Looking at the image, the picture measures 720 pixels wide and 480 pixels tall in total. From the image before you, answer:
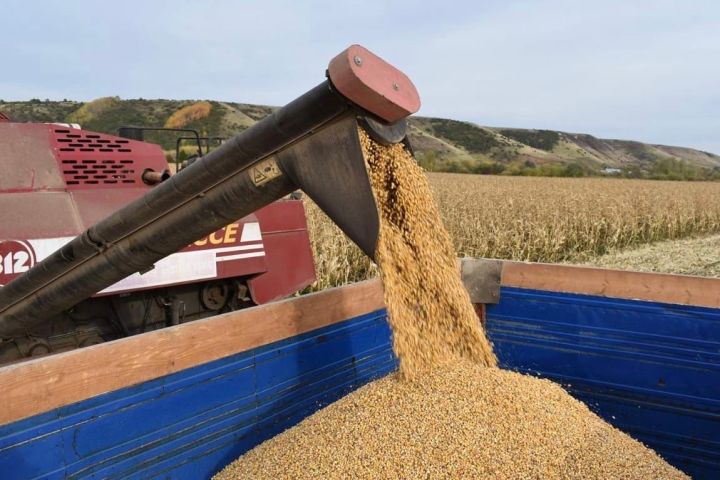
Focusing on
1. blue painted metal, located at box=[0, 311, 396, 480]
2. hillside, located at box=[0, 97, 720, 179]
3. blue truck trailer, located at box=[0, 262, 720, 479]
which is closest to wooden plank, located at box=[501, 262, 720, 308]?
blue truck trailer, located at box=[0, 262, 720, 479]

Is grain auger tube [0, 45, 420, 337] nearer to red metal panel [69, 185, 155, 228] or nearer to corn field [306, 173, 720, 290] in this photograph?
red metal panel [69, 185, 155, 228]

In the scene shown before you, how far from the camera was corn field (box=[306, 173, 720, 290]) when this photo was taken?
838 cm

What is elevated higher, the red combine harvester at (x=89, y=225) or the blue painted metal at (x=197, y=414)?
the red combine harvester at (x=89, y=225)

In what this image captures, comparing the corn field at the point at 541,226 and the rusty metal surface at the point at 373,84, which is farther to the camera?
the corn field at the point at 541,226

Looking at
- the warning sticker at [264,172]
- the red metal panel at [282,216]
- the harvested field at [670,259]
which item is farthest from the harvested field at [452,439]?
the harvested field at [670,259]

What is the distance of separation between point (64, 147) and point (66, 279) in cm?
137

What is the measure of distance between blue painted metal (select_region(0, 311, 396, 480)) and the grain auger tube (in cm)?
49

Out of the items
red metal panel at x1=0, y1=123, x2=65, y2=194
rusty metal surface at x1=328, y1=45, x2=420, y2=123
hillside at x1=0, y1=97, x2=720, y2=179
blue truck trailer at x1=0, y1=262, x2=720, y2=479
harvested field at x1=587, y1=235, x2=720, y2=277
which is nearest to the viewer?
rusty metal surface at x1=328, y1=45, x2=420, y2=123

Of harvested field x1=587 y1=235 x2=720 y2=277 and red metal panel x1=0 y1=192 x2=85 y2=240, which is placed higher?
red metal panel x1=0 y1=192 x2=85 y2=240

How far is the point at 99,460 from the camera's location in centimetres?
182

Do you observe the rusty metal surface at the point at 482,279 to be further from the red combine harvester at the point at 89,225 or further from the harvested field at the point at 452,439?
the red combine harvester at the point at 89,225

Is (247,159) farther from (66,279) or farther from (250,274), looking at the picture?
(250,274)

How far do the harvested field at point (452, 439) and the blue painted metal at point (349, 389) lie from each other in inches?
7.2

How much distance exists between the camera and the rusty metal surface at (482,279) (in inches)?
125
